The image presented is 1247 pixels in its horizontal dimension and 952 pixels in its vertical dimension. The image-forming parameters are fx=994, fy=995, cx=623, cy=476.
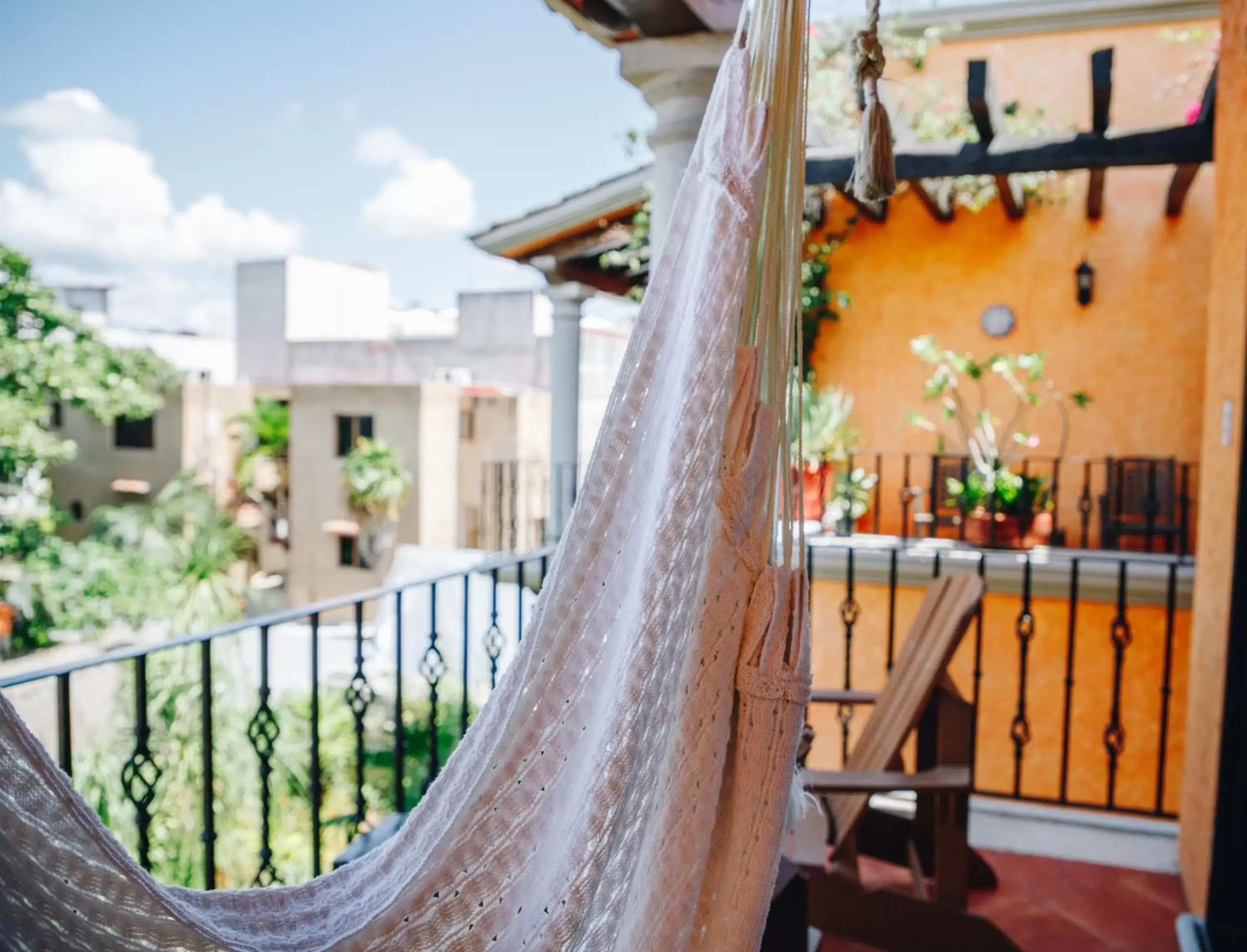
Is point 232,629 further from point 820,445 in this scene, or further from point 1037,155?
point 820,445

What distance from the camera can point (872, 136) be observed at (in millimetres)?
1350

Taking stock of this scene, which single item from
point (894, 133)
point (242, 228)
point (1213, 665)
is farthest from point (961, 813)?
point (242, 228)

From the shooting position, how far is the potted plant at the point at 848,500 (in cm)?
502

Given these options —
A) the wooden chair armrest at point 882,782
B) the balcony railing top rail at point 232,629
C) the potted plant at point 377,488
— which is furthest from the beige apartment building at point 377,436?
the wooden chair armrest at point 882,782

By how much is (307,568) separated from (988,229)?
1466cm

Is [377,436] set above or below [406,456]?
above

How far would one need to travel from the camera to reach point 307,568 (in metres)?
17.9

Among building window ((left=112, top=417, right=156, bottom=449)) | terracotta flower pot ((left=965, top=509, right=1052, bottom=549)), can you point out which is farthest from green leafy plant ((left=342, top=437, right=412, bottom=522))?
terracotta flower pot ((left=965, top=509, right=1052, bottom=549))

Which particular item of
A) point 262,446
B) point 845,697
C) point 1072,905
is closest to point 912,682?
point 845,697

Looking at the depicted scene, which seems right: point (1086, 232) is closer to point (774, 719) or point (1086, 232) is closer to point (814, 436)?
point (814, 436)

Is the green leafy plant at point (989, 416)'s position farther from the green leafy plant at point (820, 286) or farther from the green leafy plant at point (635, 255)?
the green leafy plant at point (635, 255)

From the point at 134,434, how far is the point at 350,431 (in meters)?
4.29

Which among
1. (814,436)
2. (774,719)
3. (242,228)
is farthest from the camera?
(242,228)

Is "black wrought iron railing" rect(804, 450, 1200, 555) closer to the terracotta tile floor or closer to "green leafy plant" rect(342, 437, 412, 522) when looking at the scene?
the terracotta tile floor
